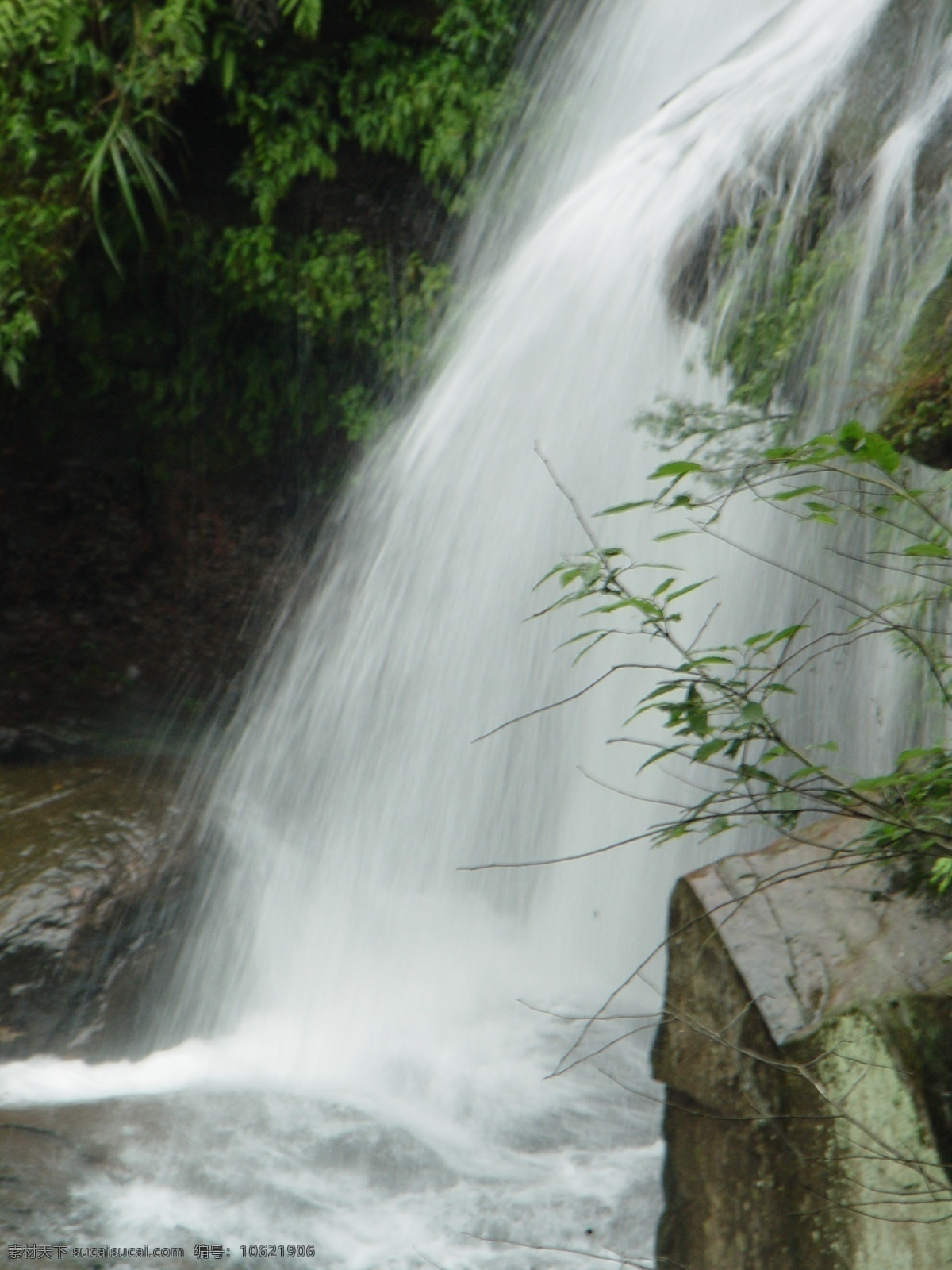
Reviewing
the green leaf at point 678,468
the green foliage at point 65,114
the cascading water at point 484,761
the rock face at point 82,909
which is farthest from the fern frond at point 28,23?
the green leaf at point 678,468

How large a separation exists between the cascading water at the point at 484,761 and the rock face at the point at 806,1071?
0.87 m

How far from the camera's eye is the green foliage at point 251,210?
593 cm

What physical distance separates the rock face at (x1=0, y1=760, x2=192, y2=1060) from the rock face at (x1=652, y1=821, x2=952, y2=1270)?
2.45 metres

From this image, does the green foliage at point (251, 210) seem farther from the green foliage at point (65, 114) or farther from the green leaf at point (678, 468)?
the green leaf at point (678, 468)

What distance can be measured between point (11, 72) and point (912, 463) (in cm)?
519

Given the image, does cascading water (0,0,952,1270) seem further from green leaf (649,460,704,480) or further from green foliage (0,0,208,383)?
green leaf (649,460,704,480)

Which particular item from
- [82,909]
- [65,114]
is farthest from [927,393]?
[65,114]

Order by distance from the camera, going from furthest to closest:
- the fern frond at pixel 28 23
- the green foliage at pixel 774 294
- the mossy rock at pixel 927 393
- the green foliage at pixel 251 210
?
the green foliage at pixel 251 210
the fern frond at pixel 28 23
the green foliage at pixel 774 294
the mossy rock at pixel 927 393

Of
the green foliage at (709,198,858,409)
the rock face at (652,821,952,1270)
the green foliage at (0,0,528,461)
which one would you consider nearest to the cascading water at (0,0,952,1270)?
the green foliage at (709,198,858,409)

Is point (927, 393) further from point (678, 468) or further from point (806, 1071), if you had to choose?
point (806, 1071)

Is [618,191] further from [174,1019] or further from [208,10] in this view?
[174,1019]

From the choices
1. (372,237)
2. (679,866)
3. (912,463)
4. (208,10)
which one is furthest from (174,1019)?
(208,10)

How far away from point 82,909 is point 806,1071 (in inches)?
120

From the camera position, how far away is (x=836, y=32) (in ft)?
15.5
